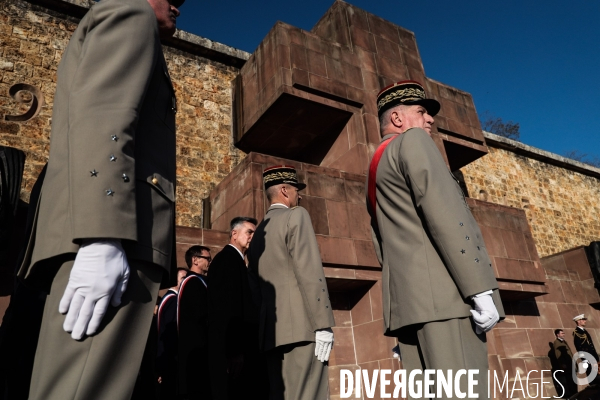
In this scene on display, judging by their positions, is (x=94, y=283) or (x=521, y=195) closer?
(x=94, y=283)

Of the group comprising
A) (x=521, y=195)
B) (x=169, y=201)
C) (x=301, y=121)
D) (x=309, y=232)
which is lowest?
(x=169, y=201)

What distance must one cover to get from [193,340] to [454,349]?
210 cm

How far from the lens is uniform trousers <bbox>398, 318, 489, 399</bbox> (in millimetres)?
1898

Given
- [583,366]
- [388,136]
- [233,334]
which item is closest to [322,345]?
[233,334]

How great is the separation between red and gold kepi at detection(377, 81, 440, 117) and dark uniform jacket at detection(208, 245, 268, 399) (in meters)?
1.48

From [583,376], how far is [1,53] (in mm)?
10575

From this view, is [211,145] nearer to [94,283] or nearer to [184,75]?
[184,75]

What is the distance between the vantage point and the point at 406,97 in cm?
270

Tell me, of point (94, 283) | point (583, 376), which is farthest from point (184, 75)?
point (583, 376)

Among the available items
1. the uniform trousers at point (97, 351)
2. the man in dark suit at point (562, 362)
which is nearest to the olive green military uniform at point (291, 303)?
the uniform trousers at point (97, 351)

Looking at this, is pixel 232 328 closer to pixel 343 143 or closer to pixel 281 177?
pixel 281 177

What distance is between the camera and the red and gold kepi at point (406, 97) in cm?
269

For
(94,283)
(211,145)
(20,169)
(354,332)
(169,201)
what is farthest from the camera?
(211,145)

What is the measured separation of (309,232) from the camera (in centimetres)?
316
